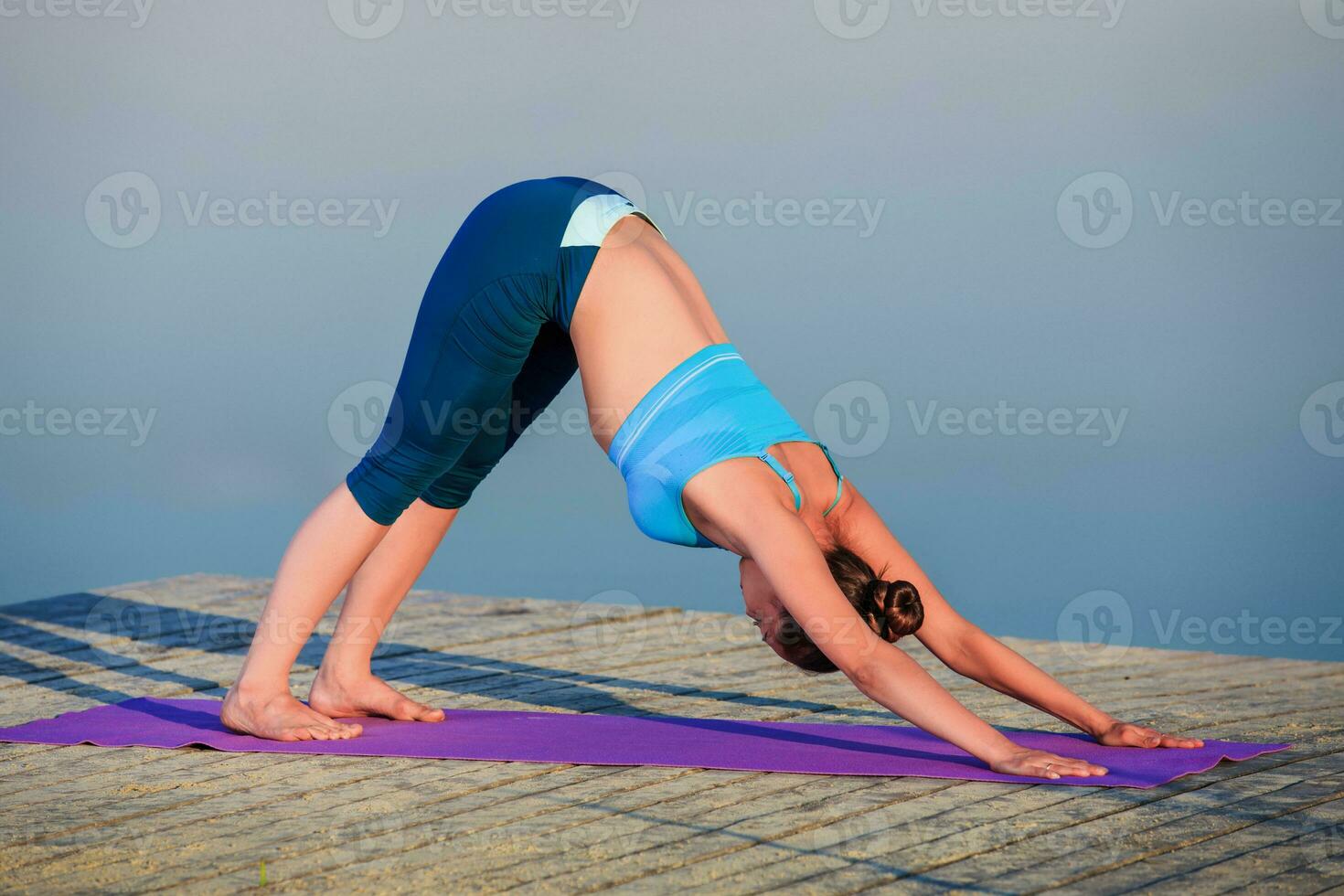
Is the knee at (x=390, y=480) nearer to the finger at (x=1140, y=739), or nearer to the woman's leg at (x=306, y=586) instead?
the woman's leg at (x=306, y=586)

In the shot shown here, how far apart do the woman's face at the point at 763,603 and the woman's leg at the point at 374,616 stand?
31.3 inches

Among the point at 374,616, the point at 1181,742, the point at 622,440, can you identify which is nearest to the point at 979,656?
the point at 1181,742

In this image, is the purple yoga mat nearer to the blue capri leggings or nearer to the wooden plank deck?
the wooden plank deck

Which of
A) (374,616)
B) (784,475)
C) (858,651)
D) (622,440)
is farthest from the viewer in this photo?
(374,616)

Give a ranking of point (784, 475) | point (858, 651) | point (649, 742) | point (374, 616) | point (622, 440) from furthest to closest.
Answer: point (374, 616) < point (649, 742) < point (622, 440) < point (784, 475) < point (858, 651)

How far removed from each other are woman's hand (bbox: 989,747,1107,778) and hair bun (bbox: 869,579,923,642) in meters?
0.32

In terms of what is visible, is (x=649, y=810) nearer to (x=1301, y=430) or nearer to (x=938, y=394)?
(x=938, y=394)

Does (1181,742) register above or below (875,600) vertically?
below

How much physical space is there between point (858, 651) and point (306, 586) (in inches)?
48.0

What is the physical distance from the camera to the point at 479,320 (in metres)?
3.12

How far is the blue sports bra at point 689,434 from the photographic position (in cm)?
292

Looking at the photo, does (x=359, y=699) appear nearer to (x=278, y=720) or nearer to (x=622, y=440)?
(x=278, y=720)

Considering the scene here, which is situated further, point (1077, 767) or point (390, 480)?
point (390, 480)

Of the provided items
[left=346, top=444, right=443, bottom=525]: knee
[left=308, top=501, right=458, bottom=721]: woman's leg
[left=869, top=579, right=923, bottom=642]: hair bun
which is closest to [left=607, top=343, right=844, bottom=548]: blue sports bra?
[left=869, top=579, right=923, bottom=642]: hair bun
